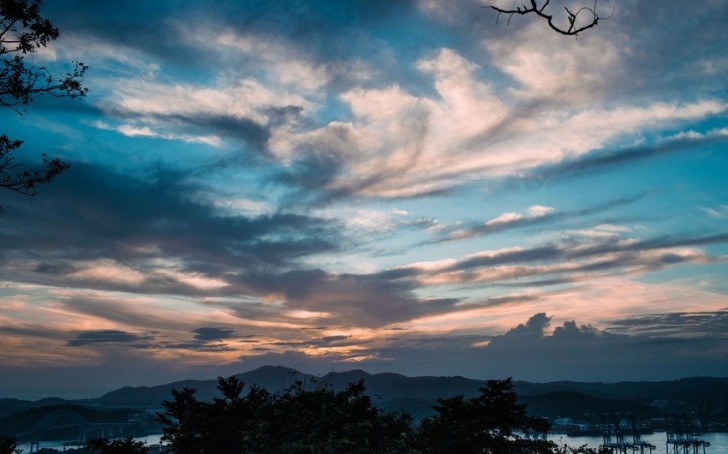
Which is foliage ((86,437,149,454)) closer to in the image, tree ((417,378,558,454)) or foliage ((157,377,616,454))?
foliage ((157,377,616,454))

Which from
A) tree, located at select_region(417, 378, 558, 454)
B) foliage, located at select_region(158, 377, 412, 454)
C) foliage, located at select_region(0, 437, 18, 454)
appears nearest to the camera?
foliage, located at select_region(0, 437, 18, 454)

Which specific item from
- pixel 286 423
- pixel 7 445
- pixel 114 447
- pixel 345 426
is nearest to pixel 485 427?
pixel 345 426

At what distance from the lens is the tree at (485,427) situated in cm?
3800

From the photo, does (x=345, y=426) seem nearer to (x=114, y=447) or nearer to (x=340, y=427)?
(x=340, y=427)

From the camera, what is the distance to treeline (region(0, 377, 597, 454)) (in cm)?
3762

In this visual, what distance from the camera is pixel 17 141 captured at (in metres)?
16.3

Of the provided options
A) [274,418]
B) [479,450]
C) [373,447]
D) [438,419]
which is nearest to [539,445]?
[479,450]

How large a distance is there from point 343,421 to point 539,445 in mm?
13778

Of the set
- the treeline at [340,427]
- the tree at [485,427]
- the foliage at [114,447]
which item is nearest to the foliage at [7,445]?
the foliage at [114,447]

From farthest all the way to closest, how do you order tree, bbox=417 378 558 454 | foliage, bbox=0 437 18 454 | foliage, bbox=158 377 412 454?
tree, bbox=417 378 558 454 → foliage, bbox=158 377 412 454 → foliage, bbox=0 437 18 454

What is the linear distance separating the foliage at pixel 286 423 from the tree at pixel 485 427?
261 cm

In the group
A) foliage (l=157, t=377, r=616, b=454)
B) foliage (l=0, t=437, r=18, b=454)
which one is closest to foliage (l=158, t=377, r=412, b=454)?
foliage (l=157, t=377, r=616, b=454)

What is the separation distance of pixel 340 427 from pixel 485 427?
1046cm

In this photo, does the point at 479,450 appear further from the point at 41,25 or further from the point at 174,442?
the point at 41,25
